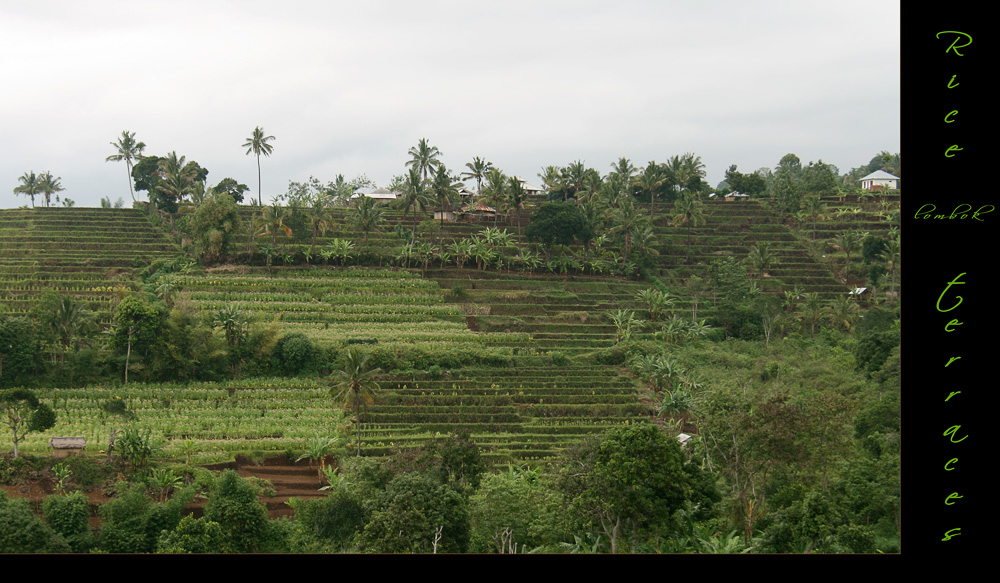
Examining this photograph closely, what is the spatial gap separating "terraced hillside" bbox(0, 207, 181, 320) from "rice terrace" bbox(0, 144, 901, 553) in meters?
0.19

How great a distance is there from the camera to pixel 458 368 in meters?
26.7

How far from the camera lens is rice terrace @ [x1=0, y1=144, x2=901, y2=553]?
43.3 ft

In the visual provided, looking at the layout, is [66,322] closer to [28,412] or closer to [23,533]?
[28,412]

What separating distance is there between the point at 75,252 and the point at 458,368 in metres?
21.5

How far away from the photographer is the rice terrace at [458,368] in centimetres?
1319

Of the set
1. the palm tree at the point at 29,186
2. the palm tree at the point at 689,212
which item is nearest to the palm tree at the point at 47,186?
the palm tree at the point at 29,186

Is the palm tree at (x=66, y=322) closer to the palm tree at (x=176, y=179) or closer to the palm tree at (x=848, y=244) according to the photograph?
the palm tree at (x=176, y=179)

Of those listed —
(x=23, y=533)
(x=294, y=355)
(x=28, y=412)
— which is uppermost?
(x=294, y=355)

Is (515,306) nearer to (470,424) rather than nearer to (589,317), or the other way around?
(589,317)

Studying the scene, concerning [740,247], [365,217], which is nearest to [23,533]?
[365,217]

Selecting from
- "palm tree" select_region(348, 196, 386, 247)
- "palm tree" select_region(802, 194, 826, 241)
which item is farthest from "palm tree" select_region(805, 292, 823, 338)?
"palm tree" select_region(348, 196, 386, 247)

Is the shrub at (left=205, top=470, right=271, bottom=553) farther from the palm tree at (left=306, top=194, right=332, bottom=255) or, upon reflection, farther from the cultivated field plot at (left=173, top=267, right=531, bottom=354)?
the palm tree at (left=306, top=194, right=332, bottom=255)
